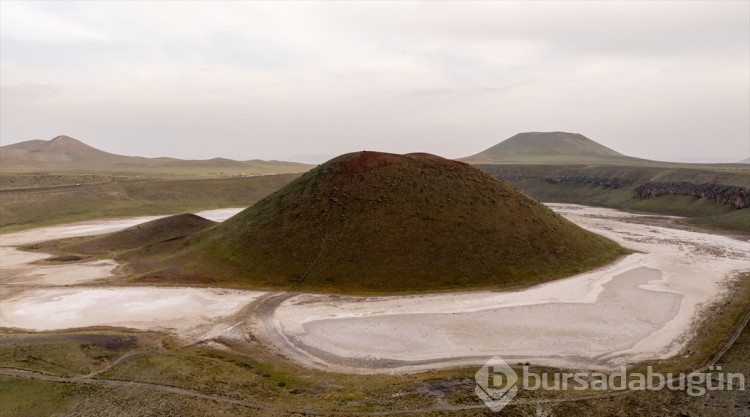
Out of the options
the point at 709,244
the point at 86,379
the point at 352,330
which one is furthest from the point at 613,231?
the point at 86,379

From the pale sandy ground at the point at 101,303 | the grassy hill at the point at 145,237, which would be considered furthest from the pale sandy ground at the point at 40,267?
the grassy hill at the point at 145,237

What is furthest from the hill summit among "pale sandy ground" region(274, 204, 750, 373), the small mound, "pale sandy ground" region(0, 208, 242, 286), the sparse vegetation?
the small mound

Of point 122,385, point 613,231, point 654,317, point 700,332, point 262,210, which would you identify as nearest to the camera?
point 122,385

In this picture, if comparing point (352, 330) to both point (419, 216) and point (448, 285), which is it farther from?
point (419, 216)

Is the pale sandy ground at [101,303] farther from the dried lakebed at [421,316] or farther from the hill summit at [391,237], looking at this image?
the hill summit at [391,237]

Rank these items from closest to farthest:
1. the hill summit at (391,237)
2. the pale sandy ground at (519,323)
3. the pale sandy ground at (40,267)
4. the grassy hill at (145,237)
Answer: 1. the pale sandy ground at (519,323)
2. the hill summit at (391,237)
3. the pale sandy ground at (40,267)
4. the grassy hill at (145,237)

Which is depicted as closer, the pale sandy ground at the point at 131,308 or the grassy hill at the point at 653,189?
the pale sandy ground at the point at 131,308
